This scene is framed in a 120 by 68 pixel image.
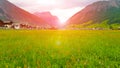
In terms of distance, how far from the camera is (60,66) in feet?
31.6

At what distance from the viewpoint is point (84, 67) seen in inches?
372

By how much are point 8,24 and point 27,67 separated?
19201cm

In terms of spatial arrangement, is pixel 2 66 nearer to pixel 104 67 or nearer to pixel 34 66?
pixel 34 66

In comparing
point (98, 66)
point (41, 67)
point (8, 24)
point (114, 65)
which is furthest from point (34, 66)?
point (8, 24)

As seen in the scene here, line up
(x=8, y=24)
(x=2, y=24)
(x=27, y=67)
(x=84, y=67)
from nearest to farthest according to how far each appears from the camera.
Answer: (x=27, y=67), (x=84, y=67), (x=2, y=24), (x=8, y=24)

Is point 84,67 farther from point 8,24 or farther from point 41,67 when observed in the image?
point 8,24

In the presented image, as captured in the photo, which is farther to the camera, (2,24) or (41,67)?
(2,24)

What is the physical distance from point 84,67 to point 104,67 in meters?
0.86

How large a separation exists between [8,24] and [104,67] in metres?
192

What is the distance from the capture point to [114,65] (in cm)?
1002

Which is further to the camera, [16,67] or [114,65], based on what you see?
[114,65]

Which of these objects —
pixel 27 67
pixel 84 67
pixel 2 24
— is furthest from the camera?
pixel 2 24

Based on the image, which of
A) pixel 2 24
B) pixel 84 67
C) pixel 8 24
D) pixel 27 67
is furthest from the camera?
pixel 8 24

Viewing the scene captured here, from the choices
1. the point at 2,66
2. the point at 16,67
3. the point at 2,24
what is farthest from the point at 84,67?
the point at 2,24
